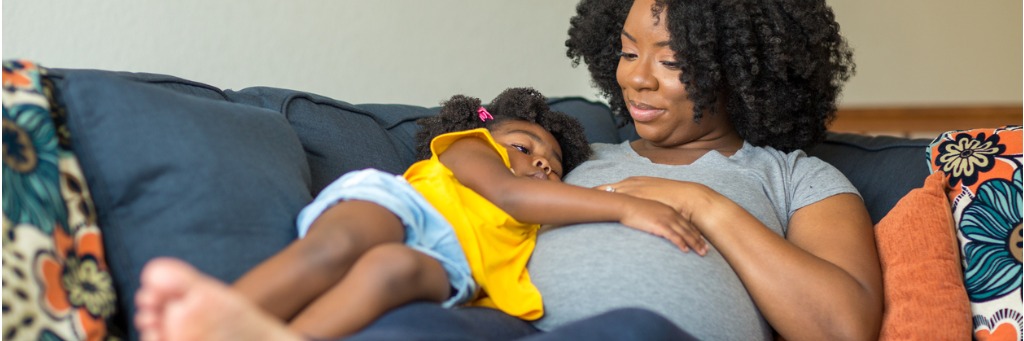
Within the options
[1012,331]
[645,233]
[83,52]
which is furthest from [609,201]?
[83,52]

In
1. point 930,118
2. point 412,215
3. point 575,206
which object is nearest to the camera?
point 412,215

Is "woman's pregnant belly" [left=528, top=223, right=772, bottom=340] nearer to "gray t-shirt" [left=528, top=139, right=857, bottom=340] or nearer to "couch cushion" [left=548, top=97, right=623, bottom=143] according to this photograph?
"gray t-shirt" [left=528, top=139, right=857, bottom=340]

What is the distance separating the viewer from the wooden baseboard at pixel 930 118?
4.59m

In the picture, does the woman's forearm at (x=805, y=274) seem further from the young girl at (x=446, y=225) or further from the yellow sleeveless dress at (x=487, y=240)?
the yellow sleeveless dress at (x=487, y=240)

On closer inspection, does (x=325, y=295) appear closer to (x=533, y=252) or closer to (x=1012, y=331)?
(x=533, y=252)

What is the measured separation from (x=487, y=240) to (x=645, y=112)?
0.54m

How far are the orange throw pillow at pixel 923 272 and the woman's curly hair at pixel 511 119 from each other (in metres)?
0.65

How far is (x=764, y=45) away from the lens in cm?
199

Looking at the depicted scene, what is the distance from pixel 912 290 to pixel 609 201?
1.84 ft

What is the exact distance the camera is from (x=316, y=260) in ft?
4.40

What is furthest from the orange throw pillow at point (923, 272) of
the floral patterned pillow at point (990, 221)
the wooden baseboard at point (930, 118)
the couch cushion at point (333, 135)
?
the wooden baseboard at point (930, 118)

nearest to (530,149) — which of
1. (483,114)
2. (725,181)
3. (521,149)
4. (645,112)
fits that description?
(521,149)

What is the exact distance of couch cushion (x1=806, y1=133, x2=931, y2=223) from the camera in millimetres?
2113

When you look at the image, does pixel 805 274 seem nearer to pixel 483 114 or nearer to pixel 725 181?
pixel 725 181
